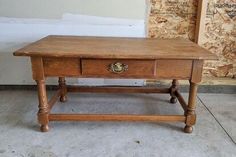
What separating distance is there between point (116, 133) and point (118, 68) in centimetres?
55

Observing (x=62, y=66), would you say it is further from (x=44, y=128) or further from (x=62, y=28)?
(x=62, y=28)

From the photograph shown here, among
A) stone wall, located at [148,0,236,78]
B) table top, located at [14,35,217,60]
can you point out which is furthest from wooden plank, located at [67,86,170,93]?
stone wall, located at [148,0,236,78]

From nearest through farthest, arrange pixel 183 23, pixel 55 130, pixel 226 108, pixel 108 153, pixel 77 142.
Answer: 1. pixel 108 153
2. pixel 77 142
3. pixel 55 130
4. pixel 226 108
5. pixel 183 23

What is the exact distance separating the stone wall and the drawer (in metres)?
1.01

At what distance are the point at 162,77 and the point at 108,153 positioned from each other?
0.65m

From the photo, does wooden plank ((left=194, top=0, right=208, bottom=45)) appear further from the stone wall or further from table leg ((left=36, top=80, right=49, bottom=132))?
table leg ((left=36, top=80, right=49, bottom=132))

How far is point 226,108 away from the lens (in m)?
2.34

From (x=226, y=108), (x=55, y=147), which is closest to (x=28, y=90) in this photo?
(x=55, y=147)

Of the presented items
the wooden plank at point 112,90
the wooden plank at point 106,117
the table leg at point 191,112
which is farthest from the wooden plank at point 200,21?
the wooden plank at point 106,117

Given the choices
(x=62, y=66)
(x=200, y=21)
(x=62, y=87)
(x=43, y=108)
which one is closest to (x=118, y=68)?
(x=62, y=66)

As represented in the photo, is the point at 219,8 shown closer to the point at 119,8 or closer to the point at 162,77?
the point at 119,8

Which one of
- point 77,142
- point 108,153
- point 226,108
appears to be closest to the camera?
point 108,153

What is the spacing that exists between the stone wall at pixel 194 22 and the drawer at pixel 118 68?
101 cm

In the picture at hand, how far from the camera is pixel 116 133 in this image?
1881 mm
